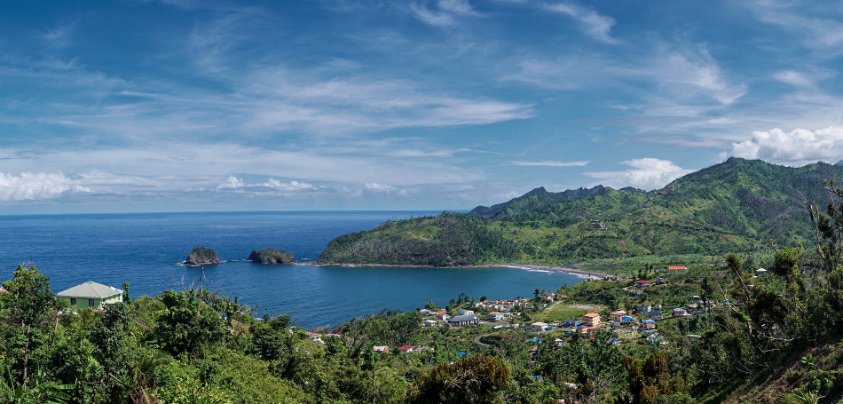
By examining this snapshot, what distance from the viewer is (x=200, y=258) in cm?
16812

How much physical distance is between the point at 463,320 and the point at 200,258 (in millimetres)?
102227

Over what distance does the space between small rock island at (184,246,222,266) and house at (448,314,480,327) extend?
9822 centimetres

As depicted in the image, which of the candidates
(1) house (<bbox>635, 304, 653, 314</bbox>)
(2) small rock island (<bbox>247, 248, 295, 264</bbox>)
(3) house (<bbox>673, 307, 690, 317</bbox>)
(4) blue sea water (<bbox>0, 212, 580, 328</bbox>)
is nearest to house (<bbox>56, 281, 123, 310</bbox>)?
(4) blue sea water (<bbox>0, 212, 580, 328</bbox>)

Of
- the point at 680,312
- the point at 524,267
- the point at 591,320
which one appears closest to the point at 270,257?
the point at 524,267

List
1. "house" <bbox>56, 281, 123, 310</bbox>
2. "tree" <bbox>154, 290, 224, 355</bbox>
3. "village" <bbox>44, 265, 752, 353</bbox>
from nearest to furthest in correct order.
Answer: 1. "tree" <bbox>154, 290, 224, 355</bbox>
2. "house" <bbox>56, 281, 123, 310</bbox>
3. "village" <bbox>44, 265, 752, 353</bbox>

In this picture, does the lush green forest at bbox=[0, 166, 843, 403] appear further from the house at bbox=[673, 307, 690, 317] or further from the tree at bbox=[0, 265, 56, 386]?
the house at bbox=[673, 307, 690, 317]

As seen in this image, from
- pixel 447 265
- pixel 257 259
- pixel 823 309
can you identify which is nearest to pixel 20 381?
pixel 823 309

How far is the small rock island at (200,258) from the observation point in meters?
166

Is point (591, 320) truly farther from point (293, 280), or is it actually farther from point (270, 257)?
point (270, 257)

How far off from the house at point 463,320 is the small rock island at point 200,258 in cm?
9822

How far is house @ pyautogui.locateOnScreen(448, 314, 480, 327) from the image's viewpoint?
10438 cm

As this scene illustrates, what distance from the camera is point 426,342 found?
8519 centimetres

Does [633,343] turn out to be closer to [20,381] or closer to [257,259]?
[20,381]

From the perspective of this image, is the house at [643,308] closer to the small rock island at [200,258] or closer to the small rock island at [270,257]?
the small rock island at [270,257]
